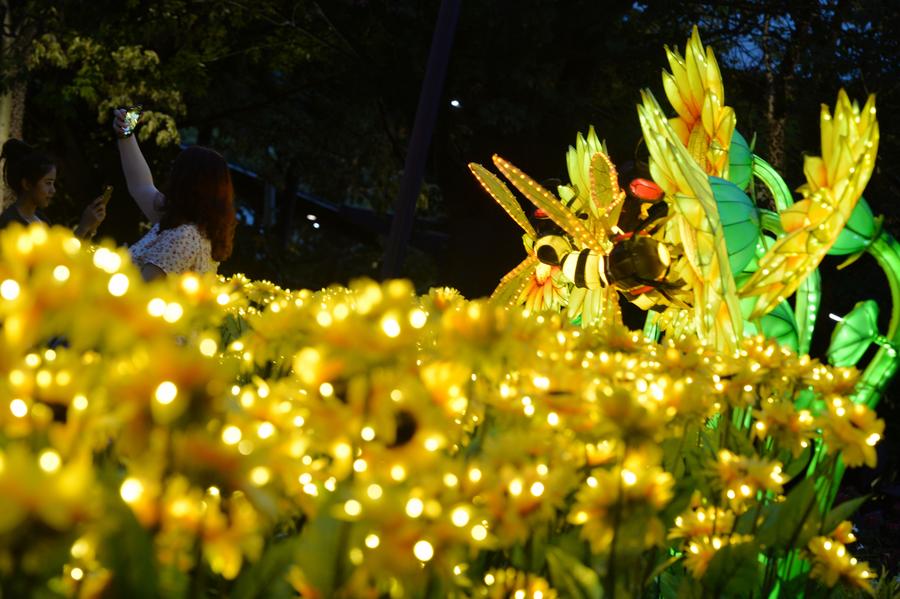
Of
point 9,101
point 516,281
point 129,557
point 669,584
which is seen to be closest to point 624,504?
point 129,557

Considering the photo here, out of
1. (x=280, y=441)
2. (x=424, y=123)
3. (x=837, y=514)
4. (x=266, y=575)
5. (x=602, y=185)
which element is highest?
(x=280, y=441)

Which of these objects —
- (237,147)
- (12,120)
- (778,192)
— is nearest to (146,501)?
(778,192)

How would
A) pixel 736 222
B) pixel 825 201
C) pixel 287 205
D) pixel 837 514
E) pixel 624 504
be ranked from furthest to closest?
pixel 287 205 → pixel 736 222 → pixel 825 201 → pixel 837 514 → pixel 624 504

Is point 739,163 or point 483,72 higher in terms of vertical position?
point 739,163

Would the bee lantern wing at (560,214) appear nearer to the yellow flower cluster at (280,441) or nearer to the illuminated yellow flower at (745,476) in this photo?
the illuminated yellow flower at (745,476)

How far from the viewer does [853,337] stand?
11.2ft

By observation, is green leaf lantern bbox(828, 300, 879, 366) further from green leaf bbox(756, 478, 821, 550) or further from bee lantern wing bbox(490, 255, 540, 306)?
bee lantern wing bbox(490, 255, 540, 306)

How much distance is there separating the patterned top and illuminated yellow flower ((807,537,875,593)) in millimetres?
2378

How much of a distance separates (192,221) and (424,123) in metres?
3.00

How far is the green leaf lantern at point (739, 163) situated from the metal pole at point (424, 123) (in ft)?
9.29

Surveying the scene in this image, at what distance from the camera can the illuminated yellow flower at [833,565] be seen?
212 cm

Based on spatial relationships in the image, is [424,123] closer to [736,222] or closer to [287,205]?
[736,222]

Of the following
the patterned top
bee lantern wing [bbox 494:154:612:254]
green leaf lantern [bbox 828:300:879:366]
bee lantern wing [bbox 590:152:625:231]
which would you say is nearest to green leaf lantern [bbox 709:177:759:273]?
green leaf lantern [bbox 828:300:879:366]

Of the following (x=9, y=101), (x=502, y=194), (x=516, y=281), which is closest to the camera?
(x=516, y=281)
